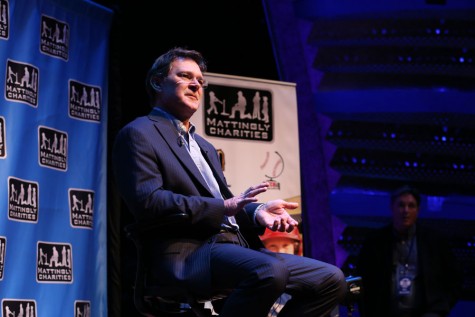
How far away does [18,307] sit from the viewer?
4297mm

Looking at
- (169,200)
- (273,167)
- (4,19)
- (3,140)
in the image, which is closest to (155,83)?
(169,200)

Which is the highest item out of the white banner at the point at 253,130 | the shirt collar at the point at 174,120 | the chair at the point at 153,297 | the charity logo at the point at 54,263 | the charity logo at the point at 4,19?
the charity logo at the point at 4,19

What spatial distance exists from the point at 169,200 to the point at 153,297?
1.29 feet

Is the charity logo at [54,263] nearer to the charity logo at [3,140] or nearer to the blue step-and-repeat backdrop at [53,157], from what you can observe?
the blue step-and-repeat backdrop at [53,157]

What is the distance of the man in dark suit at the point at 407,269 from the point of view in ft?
17.5

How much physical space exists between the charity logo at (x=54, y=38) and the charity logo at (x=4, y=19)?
0.89 feet

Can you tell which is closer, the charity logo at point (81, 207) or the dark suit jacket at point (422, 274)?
the charity logo at point (81, 207)

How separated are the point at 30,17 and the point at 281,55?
95.2 inches

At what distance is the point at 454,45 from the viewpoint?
6.69 m

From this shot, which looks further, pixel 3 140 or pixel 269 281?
pixel 3 140

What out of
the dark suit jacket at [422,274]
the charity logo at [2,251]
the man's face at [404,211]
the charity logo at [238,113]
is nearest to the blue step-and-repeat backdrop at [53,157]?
the charity logo at [2,251]

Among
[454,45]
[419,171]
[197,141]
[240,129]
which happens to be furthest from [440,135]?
[197,141]

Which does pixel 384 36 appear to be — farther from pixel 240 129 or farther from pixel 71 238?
pixel 71 238

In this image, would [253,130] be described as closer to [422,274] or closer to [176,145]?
[422,274]
